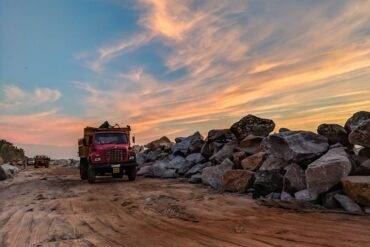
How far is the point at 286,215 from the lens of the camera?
11016 millimetres

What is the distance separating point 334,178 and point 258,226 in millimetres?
3705

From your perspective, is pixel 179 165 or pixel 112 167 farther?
pixel 179 165

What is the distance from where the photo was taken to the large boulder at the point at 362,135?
12969mm

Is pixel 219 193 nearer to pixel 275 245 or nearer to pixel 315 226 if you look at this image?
Answer: pixel 315 226

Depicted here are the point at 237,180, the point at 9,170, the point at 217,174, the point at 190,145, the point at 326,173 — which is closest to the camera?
the point at 326,173

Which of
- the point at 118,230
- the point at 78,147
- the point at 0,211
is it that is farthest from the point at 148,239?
the point at 78,147

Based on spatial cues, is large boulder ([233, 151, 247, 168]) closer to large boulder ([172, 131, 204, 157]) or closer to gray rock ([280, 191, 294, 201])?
gray rock ([280, 191, 294, 201])

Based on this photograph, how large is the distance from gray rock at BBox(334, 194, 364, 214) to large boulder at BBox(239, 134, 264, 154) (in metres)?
7.58

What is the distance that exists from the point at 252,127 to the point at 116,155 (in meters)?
8.24

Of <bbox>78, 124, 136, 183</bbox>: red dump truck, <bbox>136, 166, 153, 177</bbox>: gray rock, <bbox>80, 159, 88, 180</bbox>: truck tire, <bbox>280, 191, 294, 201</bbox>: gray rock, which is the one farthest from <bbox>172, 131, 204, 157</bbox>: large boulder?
<bbox>280, 191, 294, 201</bbox>: gray rock

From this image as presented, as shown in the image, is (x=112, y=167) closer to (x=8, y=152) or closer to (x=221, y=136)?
(x=221, y=136)

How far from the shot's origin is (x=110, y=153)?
24406 millimetres

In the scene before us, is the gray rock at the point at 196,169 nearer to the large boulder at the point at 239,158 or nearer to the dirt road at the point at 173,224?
the large boulder at the point at 239,158

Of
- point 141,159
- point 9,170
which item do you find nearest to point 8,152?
point 9,170
